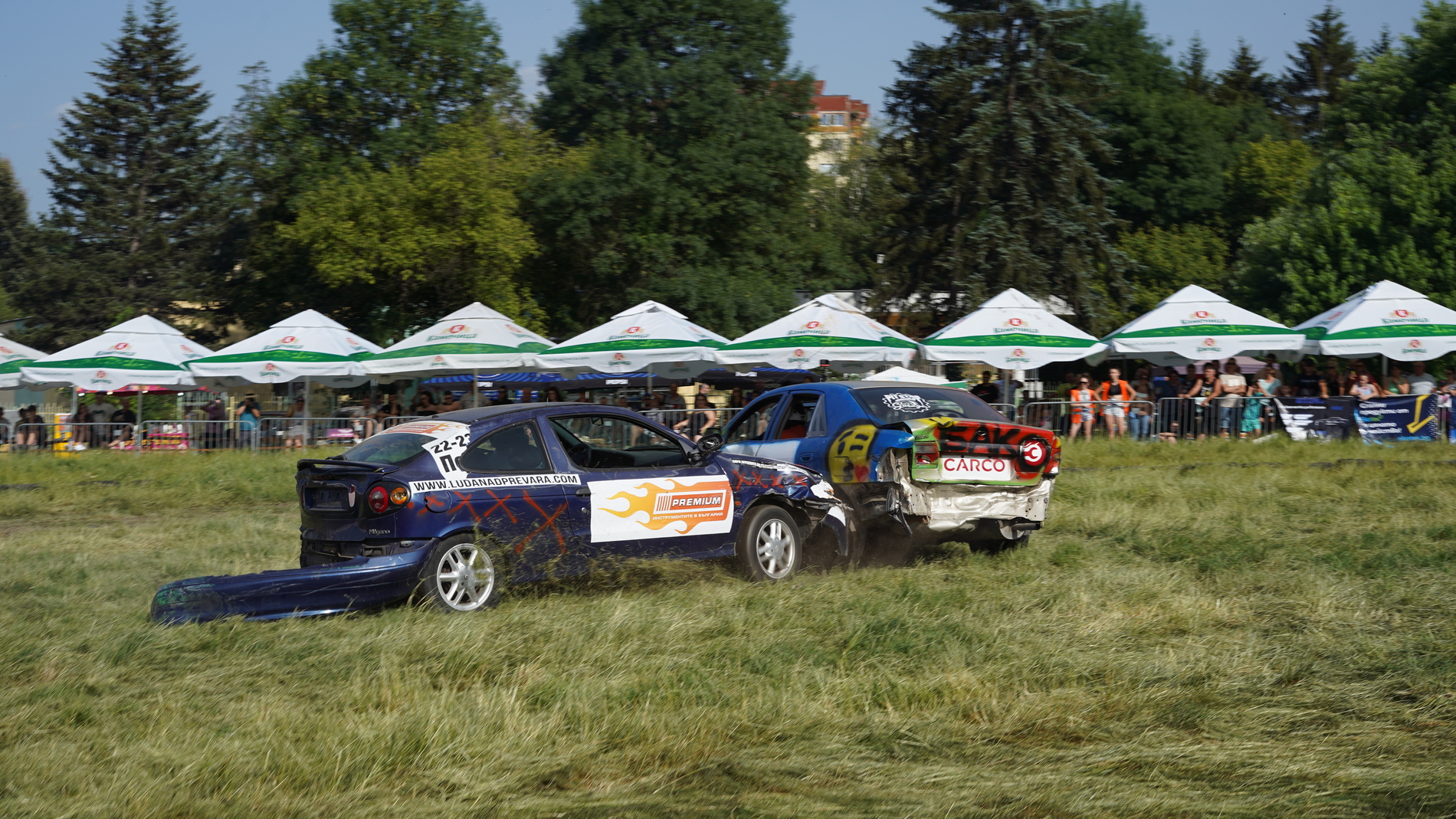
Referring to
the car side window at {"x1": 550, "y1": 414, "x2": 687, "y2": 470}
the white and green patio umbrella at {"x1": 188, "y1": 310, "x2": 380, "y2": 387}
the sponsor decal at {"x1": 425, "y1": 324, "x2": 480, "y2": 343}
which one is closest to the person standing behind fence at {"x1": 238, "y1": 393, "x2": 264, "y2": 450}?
the white and green patio umbrella at {"x1": 188, "y1": 310, "x2": 380, "y2": 387}

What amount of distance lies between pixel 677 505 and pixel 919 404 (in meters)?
2.79

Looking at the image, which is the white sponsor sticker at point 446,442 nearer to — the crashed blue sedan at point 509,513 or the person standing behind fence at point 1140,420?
the crashed blue sedan at point 509,513

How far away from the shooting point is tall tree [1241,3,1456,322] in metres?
35.6

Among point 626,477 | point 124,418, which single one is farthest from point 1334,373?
point 124,418

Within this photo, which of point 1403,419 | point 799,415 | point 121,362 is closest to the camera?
point 799,415

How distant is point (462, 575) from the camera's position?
8.32 meters

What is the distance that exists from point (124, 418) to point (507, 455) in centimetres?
2435

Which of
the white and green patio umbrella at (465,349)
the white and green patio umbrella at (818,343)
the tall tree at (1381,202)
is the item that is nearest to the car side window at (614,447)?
the white and green patio umbrella at (818,343)

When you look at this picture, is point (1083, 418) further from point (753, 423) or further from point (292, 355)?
point (292, 355)

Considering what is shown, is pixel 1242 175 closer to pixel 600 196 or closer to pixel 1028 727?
pixel 600 196

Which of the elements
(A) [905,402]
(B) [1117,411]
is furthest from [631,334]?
(A) [905,402]

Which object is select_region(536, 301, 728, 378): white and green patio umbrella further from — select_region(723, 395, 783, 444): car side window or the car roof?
the car roof

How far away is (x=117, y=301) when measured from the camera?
5447 centimetres

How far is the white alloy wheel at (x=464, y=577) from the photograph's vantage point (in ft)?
27.0
